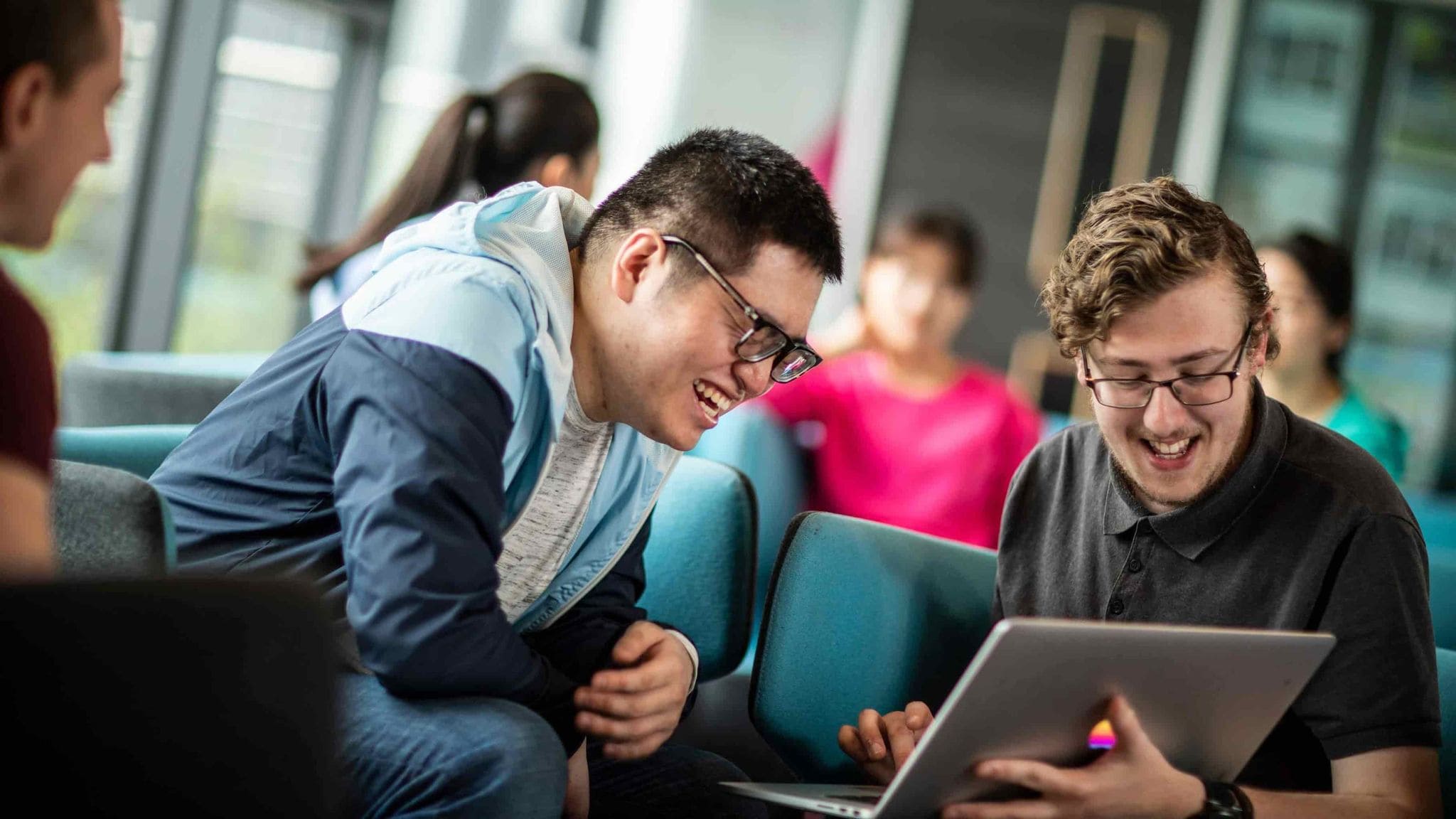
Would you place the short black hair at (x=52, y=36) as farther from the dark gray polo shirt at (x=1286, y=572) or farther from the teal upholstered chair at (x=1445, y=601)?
the teal upholstered chair at (x=1445, y=601)

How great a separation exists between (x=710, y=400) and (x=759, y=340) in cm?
10

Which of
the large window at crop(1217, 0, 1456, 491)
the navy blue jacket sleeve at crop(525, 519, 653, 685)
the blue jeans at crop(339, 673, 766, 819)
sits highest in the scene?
the large window at crop(1217, 0, 1456, 491)

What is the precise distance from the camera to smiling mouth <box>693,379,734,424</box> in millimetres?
1577

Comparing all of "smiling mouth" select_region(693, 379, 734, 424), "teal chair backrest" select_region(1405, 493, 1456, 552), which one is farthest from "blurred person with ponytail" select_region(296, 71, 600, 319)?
"teal chair backrest" select_region(1405, 493, 1456, 552)

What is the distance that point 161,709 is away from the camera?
795mm

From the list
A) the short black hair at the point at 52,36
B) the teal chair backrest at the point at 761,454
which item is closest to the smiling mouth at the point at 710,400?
the short black hair at the point at 52,36

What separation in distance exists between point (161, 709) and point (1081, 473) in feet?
4.13

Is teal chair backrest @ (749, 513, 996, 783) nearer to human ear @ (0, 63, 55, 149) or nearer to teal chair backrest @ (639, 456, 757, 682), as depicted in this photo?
teal chair backrest @ (639, 456, 757, 682)

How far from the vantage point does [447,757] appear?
1257 millimetres

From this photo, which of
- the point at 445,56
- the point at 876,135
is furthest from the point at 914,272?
the point at 876,135

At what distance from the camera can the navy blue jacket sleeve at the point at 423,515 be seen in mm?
1250

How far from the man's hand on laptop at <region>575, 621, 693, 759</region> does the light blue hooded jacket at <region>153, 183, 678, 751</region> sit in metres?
0.04

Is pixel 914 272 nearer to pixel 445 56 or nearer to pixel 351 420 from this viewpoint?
pixel 445 56

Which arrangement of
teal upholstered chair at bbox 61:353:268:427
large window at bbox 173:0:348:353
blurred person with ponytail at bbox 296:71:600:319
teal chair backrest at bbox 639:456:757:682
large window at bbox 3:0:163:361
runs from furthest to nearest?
large window at bbox 173:0:348:353, large window at bbox 3:0:163:361, blurred person with ponytail at bbox 296:71:600:319, teal upholstered chair at bbox 61:353:268:427, teal chair backrest at bbox 639:456:757:682
